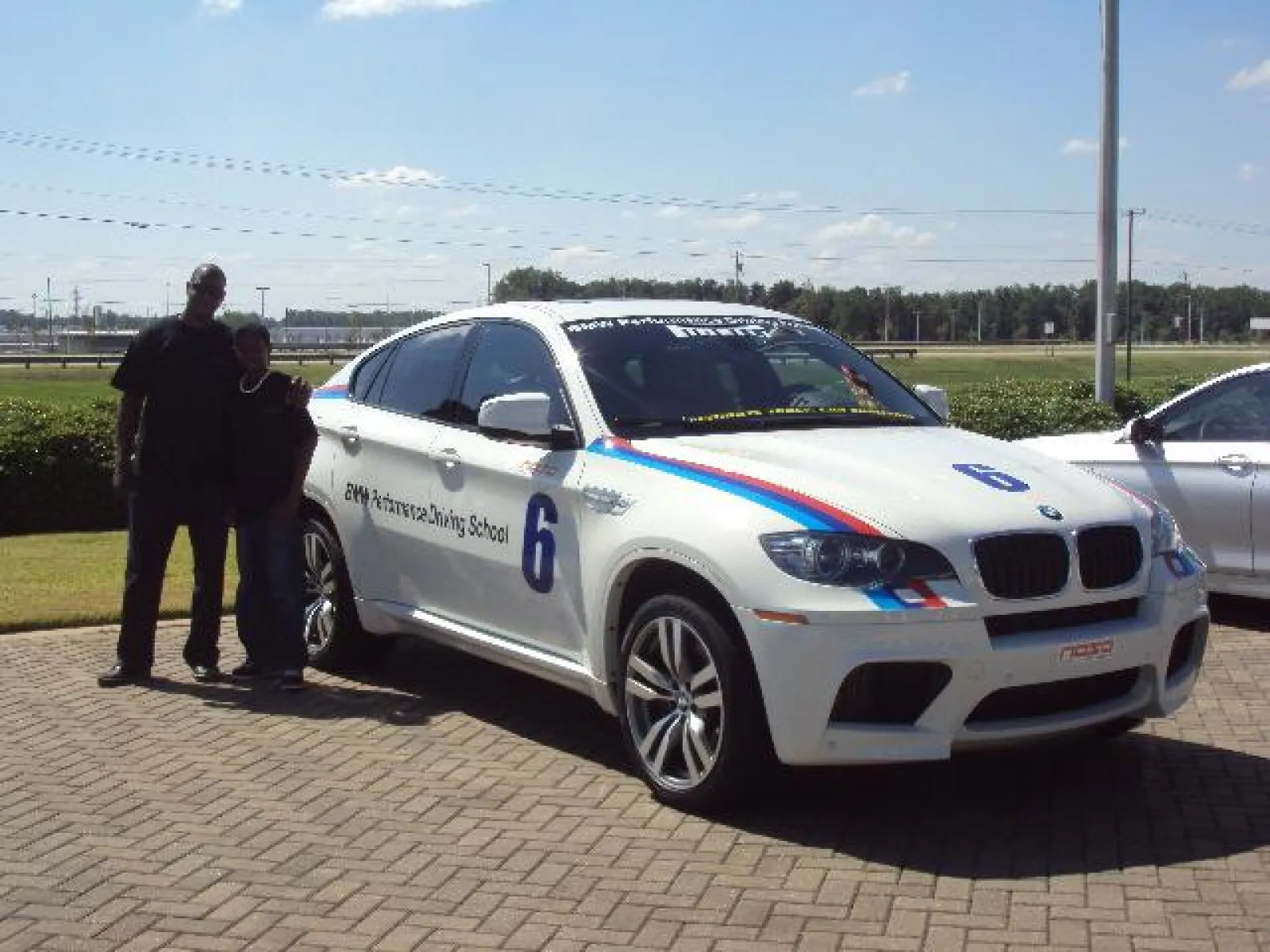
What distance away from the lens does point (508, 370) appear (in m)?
6.66

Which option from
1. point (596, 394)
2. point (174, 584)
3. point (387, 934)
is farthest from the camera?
point (174, 584)

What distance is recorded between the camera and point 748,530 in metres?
5.12

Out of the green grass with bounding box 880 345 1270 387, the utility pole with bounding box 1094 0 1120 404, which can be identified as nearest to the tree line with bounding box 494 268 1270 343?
the green grass with bounding box 880 345 1270 387

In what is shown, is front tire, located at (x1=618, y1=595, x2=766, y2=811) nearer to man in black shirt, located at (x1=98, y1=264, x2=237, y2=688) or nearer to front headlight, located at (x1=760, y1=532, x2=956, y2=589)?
front headlight, located at (x1=760, y1=532, x2=956, y2=589)

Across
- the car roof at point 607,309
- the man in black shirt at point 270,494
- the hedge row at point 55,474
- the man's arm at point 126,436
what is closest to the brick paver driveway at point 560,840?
the man in black shirt at point 270,494

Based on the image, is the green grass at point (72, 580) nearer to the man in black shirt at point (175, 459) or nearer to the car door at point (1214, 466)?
the man in black shirt at point (175, 459)

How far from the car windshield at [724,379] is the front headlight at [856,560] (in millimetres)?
1099

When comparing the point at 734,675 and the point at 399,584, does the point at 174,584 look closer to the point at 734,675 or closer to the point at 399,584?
the point at 399,584

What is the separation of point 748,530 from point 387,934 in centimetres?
167

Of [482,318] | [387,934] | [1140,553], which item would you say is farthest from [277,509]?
[1140,553]

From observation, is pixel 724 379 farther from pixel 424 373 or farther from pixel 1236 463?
pixel 1236 463

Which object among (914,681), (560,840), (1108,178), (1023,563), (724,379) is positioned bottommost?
(560,840)

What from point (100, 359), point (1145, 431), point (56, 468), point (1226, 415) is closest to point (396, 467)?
point (1145, 431)

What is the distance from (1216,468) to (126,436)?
5.77m
